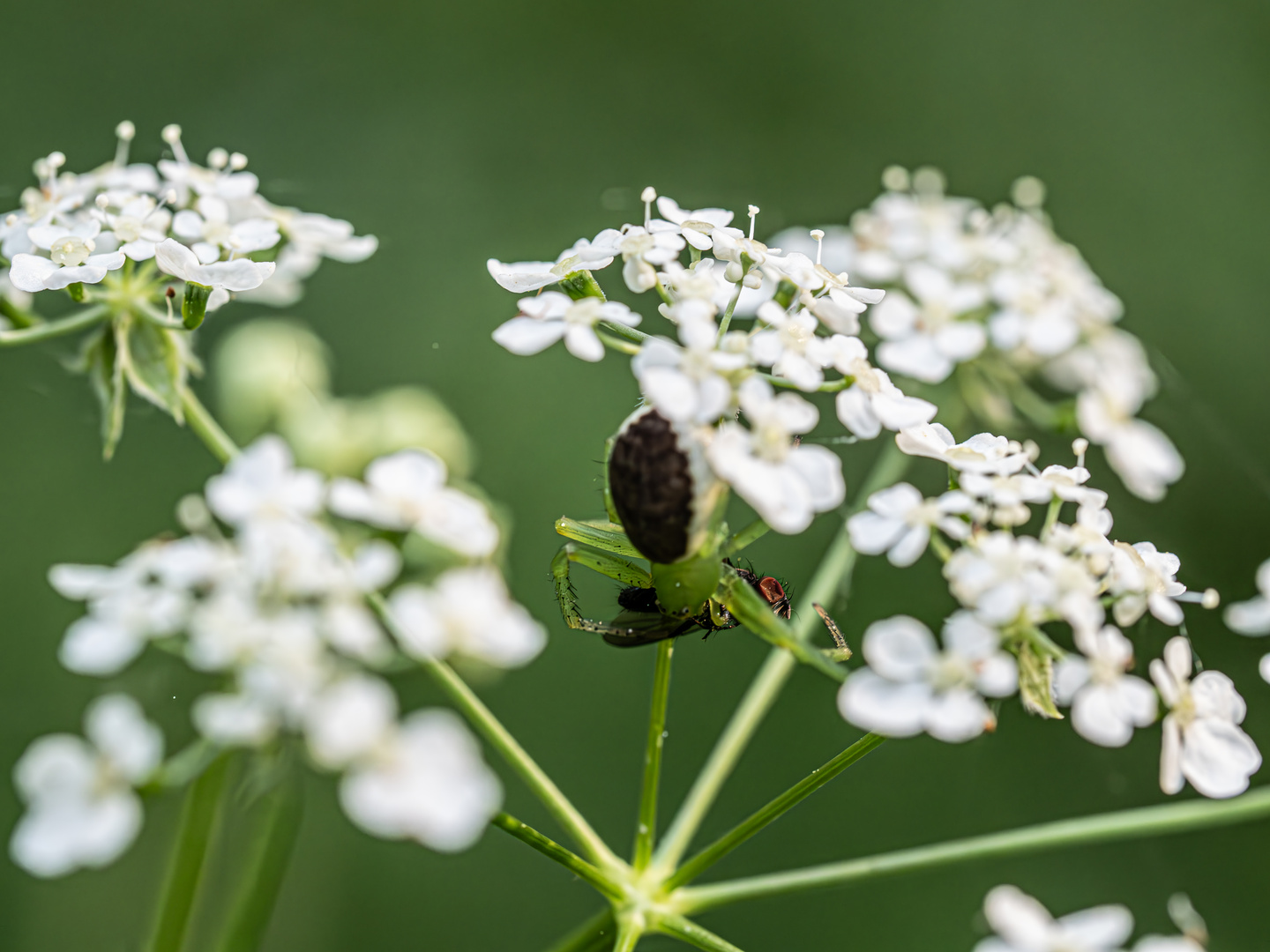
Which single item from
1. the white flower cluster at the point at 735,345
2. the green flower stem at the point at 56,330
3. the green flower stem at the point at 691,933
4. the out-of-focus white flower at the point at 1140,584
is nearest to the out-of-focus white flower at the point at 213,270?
the green flower stem at the point at 56,330

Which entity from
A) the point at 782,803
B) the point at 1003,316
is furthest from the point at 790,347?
the point at 1003,316

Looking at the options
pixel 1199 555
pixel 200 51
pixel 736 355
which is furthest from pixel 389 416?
pixel 200 51

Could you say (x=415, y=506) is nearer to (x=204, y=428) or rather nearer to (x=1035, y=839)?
(x=204, y=428)

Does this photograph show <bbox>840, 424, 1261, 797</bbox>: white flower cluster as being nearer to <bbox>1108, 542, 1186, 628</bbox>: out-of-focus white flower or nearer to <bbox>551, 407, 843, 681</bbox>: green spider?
<bbox>1108, 542, 1186, 628</bbox>: out-of-focus white flower

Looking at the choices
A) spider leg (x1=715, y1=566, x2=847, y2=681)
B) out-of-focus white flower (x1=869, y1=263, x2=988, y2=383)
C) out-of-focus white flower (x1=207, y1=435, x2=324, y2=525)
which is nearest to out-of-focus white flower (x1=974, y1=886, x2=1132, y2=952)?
spider leg (x1=715, y1=566, x2=847, y2=681)

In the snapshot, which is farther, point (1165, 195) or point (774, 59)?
point (774, 59)

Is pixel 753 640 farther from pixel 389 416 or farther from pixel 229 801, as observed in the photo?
pixel 229 801

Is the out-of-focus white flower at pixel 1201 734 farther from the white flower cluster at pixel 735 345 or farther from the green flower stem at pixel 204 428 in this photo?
the green flower stem at pixel 204 428
